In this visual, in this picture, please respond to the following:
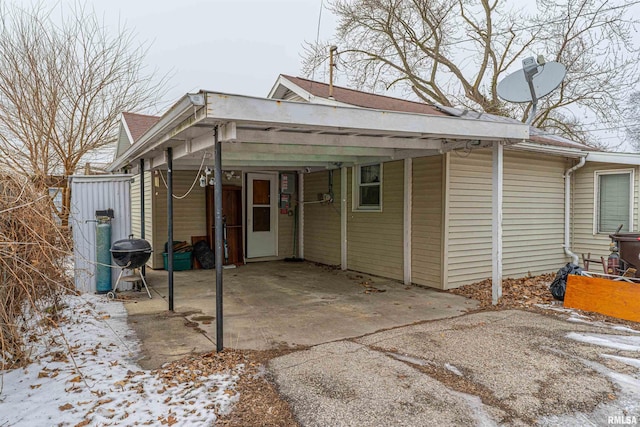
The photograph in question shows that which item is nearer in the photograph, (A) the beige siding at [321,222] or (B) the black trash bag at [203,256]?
(B) the black trash bag at [203,256]

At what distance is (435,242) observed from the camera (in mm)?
6199

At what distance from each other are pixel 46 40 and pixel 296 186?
21.8ft

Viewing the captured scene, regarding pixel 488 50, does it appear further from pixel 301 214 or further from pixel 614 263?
pixel 614 263

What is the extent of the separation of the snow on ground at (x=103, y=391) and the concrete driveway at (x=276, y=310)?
0.34 metres

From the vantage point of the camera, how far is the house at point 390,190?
4.49 m

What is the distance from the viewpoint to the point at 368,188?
7672 mm

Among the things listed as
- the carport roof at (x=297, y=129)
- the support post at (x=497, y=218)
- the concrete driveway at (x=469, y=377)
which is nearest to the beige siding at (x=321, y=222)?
the carport roof at (x=297, y=129)

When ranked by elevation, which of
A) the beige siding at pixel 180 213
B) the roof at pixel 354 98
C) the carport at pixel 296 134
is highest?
the roof at pixel 354 98

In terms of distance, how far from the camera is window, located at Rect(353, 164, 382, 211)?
7.41 metres

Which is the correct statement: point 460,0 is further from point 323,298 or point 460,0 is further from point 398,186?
point 323,298

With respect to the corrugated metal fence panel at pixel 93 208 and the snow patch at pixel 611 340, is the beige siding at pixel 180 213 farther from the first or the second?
the snow patch at pixel 611 340

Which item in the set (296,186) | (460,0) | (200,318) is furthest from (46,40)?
(460,0)

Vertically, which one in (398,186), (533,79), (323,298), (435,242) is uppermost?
(533,79)

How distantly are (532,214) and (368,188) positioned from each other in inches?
120
